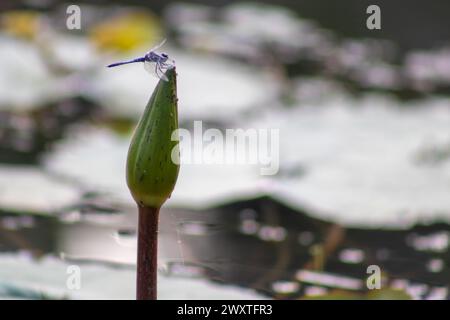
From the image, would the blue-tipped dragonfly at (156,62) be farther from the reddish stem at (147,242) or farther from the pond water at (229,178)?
the pond water at (229,178)

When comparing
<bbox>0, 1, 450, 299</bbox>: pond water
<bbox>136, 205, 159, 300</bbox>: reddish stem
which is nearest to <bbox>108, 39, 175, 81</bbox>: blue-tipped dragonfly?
<bbox>136, 205, 159, 300</bbox>: reddish stem

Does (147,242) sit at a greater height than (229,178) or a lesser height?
lesser

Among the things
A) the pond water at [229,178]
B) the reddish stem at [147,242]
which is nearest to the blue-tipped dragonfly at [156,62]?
the reddish stem at [147,242]

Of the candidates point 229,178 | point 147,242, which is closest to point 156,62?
point 147,242

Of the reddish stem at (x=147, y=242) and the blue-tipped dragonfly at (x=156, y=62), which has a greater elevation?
the blue-tipped dragonfly at (x=156, y=62)

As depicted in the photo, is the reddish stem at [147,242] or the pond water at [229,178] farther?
the pond water at [229,178]

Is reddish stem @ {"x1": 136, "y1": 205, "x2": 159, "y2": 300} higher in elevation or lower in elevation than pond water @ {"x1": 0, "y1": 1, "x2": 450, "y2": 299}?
lower

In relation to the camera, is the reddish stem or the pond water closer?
the reddish stem

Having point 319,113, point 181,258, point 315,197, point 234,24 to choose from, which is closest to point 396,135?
point 319,113

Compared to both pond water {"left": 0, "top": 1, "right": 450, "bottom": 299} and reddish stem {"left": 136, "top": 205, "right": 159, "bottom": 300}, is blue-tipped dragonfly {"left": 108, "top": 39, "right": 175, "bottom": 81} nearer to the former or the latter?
reddish stem {"left": 136, "top": 205, "right": 159, "bottom": 300}

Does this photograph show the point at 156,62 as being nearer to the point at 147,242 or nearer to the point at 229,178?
the point at 147,242
